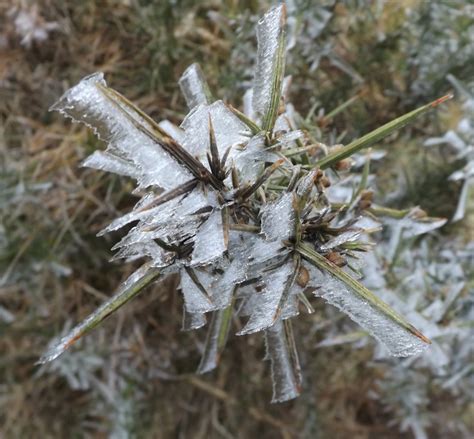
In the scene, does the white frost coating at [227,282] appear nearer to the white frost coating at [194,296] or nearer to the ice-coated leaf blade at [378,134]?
the white frost coating at [194,296]

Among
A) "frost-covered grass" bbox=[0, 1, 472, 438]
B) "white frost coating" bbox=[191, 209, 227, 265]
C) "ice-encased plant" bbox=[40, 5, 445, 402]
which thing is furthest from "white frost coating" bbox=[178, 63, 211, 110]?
"frost-covered grass" bbox=[0, 1, 472, 438]

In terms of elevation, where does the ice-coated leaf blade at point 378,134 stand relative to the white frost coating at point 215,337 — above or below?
above

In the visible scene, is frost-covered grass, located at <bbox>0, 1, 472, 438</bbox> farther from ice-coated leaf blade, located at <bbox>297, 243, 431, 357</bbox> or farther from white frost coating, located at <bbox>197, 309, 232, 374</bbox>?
ice-coated leaf blade, located at <bbox>297, 243, 431, 357</bbox>

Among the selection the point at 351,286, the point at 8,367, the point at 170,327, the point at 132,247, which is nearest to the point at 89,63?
the point at 170,327

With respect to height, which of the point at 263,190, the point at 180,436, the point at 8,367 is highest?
the point at 263,190

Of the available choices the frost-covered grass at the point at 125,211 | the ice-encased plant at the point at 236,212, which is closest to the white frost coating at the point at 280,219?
the ice-encased plant at the point at 236,212

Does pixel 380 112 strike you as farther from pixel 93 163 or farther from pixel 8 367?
pixel 8 367
